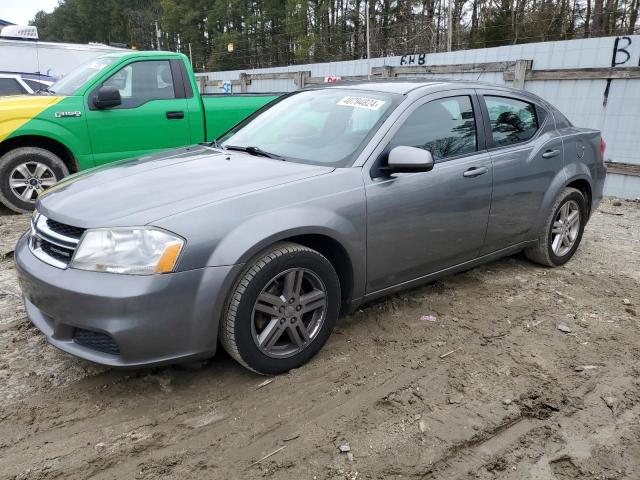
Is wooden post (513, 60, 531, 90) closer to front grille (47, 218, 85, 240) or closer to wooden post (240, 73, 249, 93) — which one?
front grille (47, 218, 85, 240)

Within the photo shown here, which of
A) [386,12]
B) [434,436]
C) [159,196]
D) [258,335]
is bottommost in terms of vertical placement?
[434,436]

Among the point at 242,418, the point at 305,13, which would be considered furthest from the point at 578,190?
the point at 305,13

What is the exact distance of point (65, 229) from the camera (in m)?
2.71

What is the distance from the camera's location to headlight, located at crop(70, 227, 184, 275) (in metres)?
2.45

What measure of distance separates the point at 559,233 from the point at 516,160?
3.62ft

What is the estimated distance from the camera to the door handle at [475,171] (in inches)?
144

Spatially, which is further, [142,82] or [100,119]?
[142,82]

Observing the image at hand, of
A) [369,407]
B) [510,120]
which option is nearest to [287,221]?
[369,407]

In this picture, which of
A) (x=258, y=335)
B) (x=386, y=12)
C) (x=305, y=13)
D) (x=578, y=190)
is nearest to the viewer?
(x=258, y=335)

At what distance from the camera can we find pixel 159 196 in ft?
9.02

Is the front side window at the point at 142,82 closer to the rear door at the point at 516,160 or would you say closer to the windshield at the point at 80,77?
the windshield at the point at 80,77

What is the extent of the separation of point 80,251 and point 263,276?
0.91 metres

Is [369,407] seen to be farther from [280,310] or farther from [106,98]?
[106,98]

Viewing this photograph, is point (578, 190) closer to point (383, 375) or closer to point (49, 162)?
point (383, 375)
